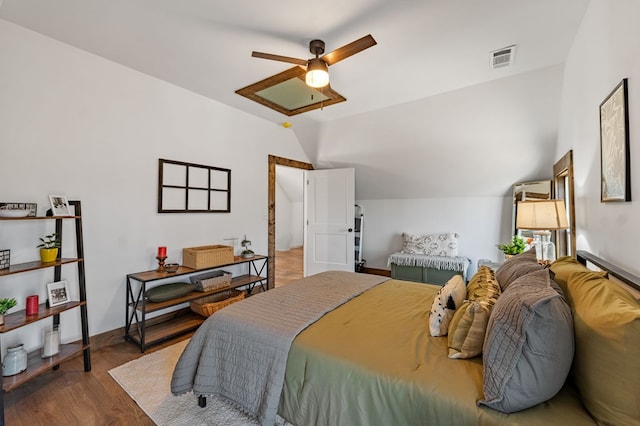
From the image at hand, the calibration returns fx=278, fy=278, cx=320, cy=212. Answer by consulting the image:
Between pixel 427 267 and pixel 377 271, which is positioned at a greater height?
pixel 427 267

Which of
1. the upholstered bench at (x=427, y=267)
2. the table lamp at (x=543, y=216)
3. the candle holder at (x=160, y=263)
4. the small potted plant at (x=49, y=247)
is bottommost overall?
the upholstered bench at (x=427, y=267)

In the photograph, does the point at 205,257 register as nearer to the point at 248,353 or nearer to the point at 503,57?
the point at 248,353

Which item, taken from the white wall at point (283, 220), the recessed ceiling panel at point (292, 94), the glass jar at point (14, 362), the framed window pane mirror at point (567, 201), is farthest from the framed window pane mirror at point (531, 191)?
the white wall at point (283, 220)

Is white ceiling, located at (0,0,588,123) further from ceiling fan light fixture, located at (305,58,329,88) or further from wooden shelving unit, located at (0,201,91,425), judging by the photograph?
wooden shelving unit, located at (0,201,91,425)

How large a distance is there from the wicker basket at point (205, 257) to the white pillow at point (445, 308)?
2.35 metres

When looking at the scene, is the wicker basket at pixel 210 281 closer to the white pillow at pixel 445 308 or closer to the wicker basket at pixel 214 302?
the wicker basket at pixel 214 302

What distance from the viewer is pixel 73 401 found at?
6.12 ft

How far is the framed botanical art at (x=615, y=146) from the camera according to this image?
1266 mm

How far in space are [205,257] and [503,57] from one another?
11.4 ft

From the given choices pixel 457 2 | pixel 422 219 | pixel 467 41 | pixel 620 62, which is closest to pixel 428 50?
pixel 467 41

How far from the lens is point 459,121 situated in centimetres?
348

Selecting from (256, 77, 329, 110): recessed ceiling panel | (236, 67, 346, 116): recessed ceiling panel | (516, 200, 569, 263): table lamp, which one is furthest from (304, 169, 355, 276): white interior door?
(516, 200, 569, 263): table lamp

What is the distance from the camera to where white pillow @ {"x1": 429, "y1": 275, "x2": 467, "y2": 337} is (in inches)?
57.9

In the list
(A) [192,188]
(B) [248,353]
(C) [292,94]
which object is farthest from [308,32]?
(B) [248,353]
